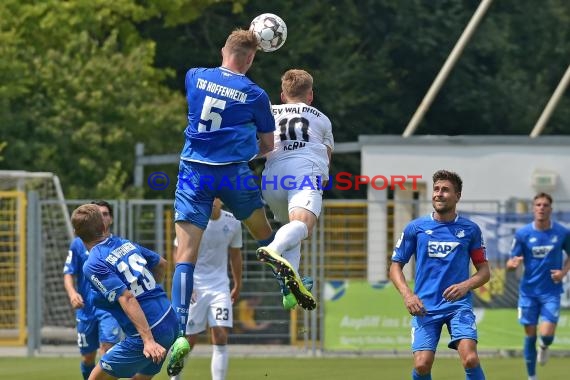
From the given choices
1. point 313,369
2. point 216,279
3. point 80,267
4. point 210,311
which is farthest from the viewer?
point 313,369

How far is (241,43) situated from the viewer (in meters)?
12.3

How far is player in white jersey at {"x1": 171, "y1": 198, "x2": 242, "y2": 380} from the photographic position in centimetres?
1645

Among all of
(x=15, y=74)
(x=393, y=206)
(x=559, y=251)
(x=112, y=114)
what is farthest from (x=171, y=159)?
(x=559, y=251)

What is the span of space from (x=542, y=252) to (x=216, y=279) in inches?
172

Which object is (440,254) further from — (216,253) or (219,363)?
(216,253)

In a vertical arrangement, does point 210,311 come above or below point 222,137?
below

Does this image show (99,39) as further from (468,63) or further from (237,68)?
(237,68)

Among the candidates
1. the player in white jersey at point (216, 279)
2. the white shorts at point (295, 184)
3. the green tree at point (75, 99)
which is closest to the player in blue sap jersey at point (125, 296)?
the white shorts at point (295, 184)

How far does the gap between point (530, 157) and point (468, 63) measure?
14415 millimetres

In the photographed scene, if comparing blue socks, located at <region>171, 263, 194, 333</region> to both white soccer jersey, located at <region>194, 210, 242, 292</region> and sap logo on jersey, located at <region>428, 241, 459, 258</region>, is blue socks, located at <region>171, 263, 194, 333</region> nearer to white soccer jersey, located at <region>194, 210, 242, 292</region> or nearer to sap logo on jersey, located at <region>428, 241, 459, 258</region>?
sap logo on jersey, located at <region>428, 241, 459, 258</region>

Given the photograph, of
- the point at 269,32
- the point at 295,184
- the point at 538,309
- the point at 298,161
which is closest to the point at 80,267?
the point at 295,184

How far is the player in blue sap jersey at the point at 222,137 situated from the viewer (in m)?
12.2

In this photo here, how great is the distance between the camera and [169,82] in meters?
37.0

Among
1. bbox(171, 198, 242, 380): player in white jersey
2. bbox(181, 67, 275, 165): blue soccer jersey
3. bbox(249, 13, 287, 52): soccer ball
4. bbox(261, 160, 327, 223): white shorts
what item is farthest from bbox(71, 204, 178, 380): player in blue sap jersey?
bbox(171, 198, 242, 380): player in white jersey
